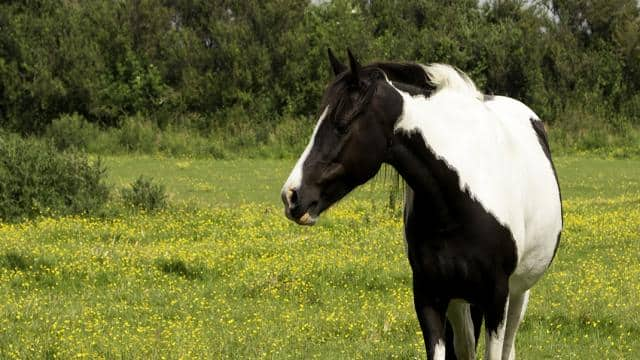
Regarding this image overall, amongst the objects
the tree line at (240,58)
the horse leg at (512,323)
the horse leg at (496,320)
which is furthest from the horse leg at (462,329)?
the tree line at (240,58)

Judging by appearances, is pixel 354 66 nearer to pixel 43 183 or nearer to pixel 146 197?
pixel 146 197

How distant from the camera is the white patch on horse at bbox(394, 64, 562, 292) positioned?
4.91 metres

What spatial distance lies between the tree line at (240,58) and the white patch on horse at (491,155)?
2670 cm

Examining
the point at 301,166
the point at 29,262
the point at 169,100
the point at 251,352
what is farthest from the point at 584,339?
the point at 169,100

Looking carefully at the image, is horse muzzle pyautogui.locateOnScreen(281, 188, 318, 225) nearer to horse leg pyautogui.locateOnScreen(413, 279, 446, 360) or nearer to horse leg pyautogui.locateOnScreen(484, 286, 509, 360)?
horse leg pyautogui.locateOnScreen(413, 279, 446, 360)

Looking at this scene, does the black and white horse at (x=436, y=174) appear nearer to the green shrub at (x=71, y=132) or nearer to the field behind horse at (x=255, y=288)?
the field behind horse at (x=255, y=288)

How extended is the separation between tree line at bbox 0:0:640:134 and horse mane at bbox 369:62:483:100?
1083 inches

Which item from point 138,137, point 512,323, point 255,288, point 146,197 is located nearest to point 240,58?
point 138,137

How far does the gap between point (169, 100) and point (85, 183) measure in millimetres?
20381

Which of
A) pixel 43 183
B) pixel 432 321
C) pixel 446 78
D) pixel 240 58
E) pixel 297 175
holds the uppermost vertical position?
pixel 446 78

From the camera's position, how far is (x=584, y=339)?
7.75 m

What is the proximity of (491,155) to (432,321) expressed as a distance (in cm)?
98

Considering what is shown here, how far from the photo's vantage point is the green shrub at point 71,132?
3075cm

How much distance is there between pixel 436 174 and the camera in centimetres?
489
